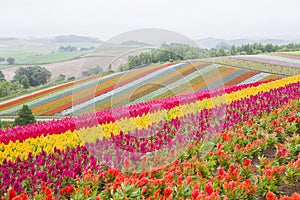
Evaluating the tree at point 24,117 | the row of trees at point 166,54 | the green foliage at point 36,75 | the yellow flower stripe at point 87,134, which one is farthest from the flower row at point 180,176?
the green foliage at point 36,75

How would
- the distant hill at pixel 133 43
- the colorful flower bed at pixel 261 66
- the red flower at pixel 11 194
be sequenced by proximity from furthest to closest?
1. the colorful flower bed at pixel 261 66
2. the distant hill at pixel 133 43
3. the red flower at pixel 11 194

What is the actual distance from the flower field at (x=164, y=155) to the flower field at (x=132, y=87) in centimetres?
18

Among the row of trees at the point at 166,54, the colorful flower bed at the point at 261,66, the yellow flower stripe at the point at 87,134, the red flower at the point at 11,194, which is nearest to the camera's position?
the red flower at the point at 11,194

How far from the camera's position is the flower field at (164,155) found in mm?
3434

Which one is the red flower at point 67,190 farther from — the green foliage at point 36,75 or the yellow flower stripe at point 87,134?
the green foliage at point 36,75

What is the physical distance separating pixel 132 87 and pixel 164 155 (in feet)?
15.5

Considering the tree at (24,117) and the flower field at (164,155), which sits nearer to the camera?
the flower field at (164,155)

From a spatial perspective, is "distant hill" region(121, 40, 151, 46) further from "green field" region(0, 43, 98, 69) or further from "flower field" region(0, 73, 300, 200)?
"green field" region(0, 43, 98, 69)

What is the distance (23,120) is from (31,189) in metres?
7.36

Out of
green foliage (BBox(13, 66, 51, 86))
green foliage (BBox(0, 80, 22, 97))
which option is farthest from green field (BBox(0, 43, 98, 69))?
green foliage (BBox(0, 80, 22, 97))

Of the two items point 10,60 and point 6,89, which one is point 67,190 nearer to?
point 6,89

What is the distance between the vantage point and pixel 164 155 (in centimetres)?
430

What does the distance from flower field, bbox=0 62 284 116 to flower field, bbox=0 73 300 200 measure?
0.18 metres

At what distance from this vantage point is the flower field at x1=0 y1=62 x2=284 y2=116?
543cm
